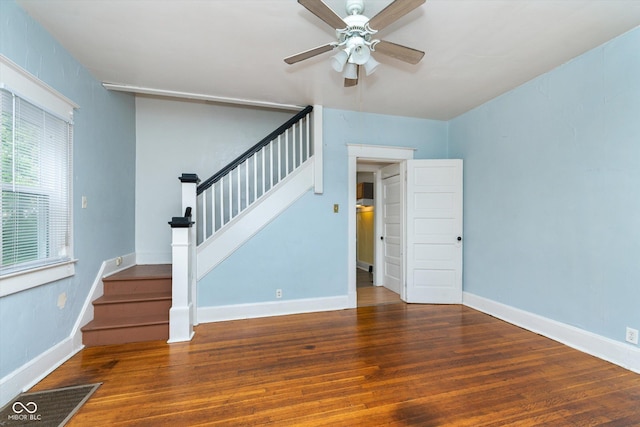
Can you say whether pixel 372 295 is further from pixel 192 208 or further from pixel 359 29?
pixel 359 29

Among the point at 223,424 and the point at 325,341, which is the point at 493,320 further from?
the point at 223,424

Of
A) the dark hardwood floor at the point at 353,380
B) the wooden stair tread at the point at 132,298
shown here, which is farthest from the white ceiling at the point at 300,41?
the dark hardwood floor at the point at 353,380

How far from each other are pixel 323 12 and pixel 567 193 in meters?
2.95

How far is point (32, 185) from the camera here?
2133 millimetres

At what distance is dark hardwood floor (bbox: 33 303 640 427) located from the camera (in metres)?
1.78

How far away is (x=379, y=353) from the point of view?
2.59m

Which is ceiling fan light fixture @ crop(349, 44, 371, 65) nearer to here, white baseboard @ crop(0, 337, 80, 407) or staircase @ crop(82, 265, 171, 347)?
staircase @ crop(82, 265, 171, 347)

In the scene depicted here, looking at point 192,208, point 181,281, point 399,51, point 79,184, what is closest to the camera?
point 399,51

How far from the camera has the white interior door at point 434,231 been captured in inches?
159

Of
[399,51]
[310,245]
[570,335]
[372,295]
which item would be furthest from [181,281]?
[570,335]

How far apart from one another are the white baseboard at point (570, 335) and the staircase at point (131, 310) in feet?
13.1

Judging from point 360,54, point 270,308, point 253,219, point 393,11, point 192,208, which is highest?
point 393,11

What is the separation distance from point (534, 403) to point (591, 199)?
6.41 feet

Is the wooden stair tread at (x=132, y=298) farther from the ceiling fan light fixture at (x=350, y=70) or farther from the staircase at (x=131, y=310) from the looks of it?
the ceiling fan light fixture at (x=350, y=70)
